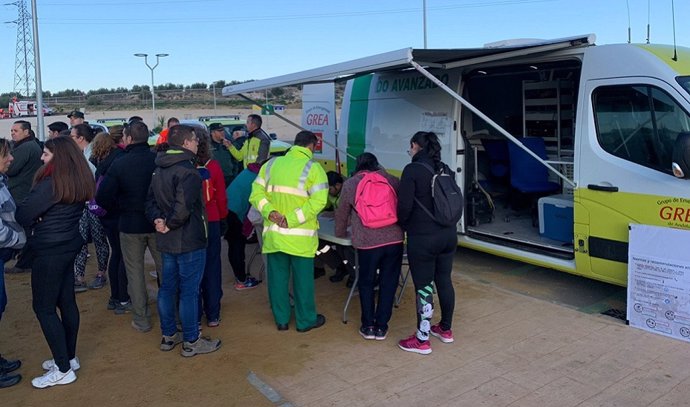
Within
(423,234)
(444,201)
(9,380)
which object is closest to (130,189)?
(9,380)

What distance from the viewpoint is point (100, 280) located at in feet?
21.9

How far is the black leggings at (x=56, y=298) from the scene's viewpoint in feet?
13.2

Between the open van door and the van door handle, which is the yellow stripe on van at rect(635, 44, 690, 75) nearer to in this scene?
the open van door

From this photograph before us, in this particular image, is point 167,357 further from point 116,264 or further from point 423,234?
point 423,234

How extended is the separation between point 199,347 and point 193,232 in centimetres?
95

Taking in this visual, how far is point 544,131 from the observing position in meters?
7.70

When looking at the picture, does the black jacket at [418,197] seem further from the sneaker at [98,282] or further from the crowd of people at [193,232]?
the sneaker at [98,282]

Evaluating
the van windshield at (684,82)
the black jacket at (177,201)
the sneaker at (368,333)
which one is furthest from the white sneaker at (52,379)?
the van windshield at (684,82)

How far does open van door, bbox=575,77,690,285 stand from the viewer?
15.9 feet

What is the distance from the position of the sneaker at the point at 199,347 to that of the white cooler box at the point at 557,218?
3.55m

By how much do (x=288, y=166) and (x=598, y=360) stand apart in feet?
9.11

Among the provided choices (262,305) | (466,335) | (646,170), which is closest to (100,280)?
(262,305)

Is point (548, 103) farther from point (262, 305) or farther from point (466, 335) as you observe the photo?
point (262, 305)

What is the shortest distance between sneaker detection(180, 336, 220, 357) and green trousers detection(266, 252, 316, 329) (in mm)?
620
